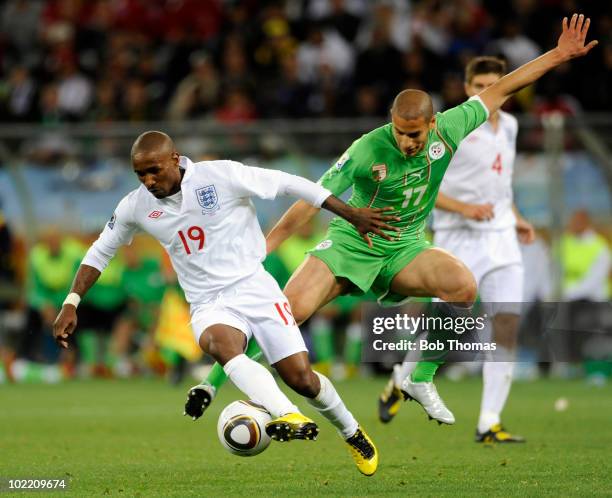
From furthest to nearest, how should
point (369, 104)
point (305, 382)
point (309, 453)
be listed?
point (369, 104)
point (309, 453)
point (305, 382)

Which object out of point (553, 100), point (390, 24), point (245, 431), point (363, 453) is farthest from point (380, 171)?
point (390, 24)

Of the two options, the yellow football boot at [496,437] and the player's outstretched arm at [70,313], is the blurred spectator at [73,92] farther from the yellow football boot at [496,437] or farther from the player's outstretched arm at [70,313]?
the player's outstretched arm at [70,313]

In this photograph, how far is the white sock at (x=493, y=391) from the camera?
31.3 ft

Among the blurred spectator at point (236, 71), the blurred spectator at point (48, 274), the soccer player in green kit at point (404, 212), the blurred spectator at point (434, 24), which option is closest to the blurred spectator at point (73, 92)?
the blurred spectator at point (236, 71)

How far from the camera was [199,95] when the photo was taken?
701 inches

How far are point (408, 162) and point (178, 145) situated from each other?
337 inches

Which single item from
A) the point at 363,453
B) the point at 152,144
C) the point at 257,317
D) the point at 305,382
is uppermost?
the point at 152,144

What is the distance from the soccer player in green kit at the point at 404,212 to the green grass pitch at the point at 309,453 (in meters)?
0.75

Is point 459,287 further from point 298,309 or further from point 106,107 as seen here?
point 106,107

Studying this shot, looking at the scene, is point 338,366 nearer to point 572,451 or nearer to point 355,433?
point 572,451

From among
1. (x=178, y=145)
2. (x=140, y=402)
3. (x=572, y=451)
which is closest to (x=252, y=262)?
(x=572, y=451)

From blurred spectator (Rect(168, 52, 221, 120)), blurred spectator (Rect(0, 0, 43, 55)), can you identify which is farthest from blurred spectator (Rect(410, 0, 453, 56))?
blurred spectator (Rect(0, 0, 43, 55))

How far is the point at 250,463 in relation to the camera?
8500 millimetres

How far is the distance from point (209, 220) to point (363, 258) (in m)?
1.40
